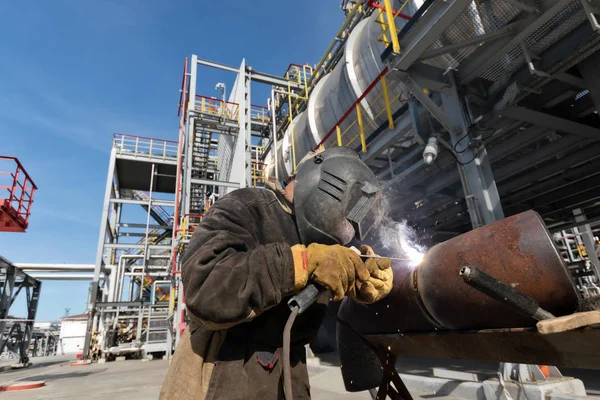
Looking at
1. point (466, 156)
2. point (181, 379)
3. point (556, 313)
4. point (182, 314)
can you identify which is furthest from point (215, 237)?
point (182, 314)

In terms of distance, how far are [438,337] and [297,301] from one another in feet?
2.13

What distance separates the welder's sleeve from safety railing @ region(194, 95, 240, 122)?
10.7 metres

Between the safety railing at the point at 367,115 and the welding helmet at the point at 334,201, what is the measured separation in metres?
3.78

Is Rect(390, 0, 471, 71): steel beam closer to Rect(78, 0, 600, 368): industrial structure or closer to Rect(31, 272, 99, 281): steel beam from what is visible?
Rect(78, 0, 600, 368): industrial structure

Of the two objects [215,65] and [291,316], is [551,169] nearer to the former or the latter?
[291,316]

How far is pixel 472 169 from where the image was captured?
153 inches

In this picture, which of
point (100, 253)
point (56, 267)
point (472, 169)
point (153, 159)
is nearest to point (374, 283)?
point (472, 169)

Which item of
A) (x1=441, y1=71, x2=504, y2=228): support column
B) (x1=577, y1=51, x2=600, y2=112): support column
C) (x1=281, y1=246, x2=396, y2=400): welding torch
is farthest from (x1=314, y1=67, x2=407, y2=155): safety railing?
(x1=281, y1=246, x2=396, y2=400): welding torch

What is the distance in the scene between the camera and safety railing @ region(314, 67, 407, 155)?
211 inches

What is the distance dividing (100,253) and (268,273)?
15597mm

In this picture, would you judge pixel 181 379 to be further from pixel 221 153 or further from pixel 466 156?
pixel 221 153

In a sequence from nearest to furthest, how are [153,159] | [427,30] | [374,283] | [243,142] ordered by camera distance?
[374,283] → [427,30] → [243,142] → [153,159]

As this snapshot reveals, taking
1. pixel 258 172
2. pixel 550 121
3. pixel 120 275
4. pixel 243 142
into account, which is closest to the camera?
pixel 550 121

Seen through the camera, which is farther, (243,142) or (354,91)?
(243,142)
